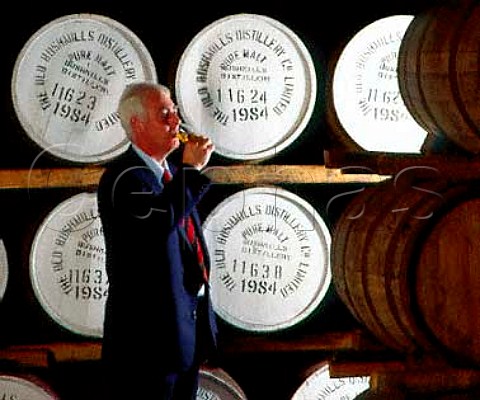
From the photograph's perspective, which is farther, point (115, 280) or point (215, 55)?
point (215, 55)

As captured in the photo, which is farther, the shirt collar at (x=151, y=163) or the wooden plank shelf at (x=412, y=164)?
the shirt collar at (x=151, y=163)

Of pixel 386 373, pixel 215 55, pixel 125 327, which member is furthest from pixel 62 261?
pixel 386 373

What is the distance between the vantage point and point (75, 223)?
3.26 meters

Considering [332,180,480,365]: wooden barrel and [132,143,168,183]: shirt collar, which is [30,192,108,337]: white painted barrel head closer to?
[132,143,168,183]: shirt collar

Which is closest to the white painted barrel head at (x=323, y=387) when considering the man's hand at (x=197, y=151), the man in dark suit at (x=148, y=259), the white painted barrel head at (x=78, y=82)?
the man in dark suit at (x=148, y=259)

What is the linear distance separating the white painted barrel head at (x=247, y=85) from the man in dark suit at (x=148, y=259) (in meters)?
0.24

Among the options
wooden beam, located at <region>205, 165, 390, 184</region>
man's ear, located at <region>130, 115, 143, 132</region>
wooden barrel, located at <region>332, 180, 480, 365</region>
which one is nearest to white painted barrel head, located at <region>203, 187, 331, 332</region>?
wooden beam, located at <region>205, 165, 390, 184</region>

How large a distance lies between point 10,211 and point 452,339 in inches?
69.9

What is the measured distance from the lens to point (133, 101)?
119 inches

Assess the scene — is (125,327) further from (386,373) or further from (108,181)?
(386,373)

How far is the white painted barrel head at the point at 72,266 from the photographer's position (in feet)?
10.5

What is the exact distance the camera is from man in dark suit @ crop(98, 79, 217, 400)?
2947mm

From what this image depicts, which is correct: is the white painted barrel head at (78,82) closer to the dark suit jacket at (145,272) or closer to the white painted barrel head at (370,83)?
the dark suit jacket at (145,272)

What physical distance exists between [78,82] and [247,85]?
58cm
